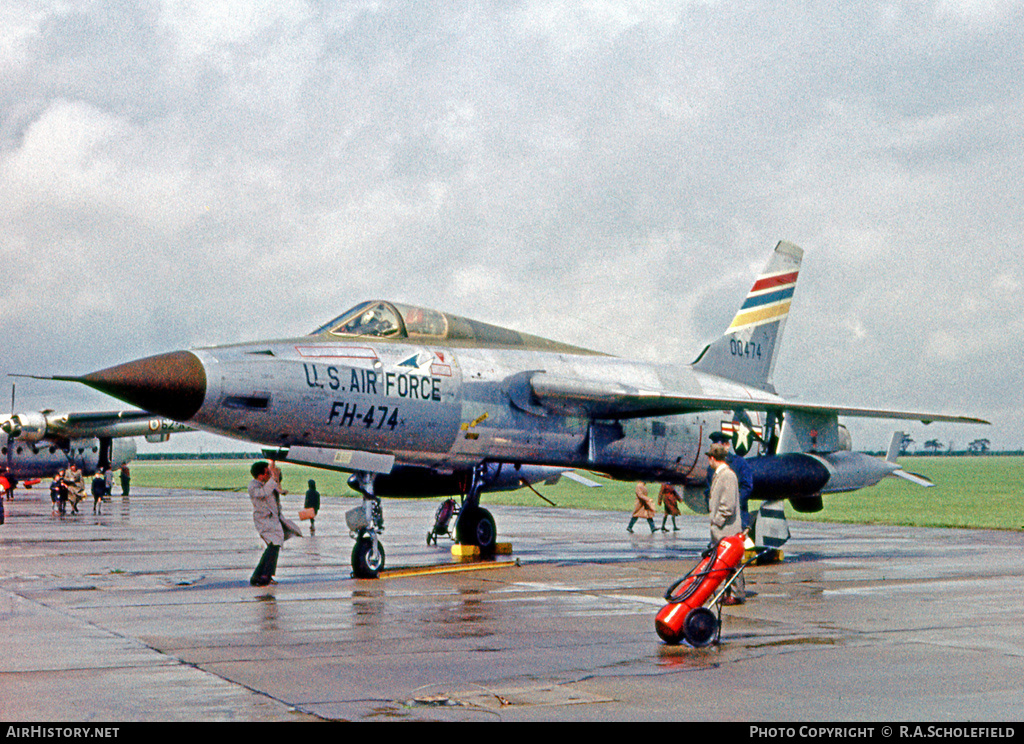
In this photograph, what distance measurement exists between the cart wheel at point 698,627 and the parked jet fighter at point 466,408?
6.69 m

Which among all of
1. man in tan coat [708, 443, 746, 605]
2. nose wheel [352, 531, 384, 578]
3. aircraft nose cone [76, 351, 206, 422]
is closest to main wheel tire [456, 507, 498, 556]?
nose wheel [352, 531, 384, 578]

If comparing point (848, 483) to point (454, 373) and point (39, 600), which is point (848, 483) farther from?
point (39, 600)

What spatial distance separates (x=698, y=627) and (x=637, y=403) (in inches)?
354

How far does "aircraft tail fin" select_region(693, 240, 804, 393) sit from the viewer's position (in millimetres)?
22781

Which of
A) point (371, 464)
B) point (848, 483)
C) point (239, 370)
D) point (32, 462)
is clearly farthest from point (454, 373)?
point (32, 462)

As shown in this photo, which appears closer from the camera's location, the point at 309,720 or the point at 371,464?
the point at 309,720

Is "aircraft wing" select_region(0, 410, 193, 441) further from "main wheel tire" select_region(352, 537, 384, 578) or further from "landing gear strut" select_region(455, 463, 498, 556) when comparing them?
"main wheel tire" select_region(352, 537, 384, 578)

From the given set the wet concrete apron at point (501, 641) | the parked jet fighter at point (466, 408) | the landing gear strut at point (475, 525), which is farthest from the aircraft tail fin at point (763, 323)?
the landing gear strut at point (475, 525)

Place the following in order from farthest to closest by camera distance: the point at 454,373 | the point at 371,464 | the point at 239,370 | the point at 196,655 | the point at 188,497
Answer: the point at 188,497, the point at 454,373, the point at 371,464, the point at 239,370, the point at 196,655

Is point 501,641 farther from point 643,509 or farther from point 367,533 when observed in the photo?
point 643,509

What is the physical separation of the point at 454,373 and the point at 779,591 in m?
5.65

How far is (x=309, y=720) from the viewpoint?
6512 millimetres

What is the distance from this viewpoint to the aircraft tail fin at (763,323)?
22781 millimetres
